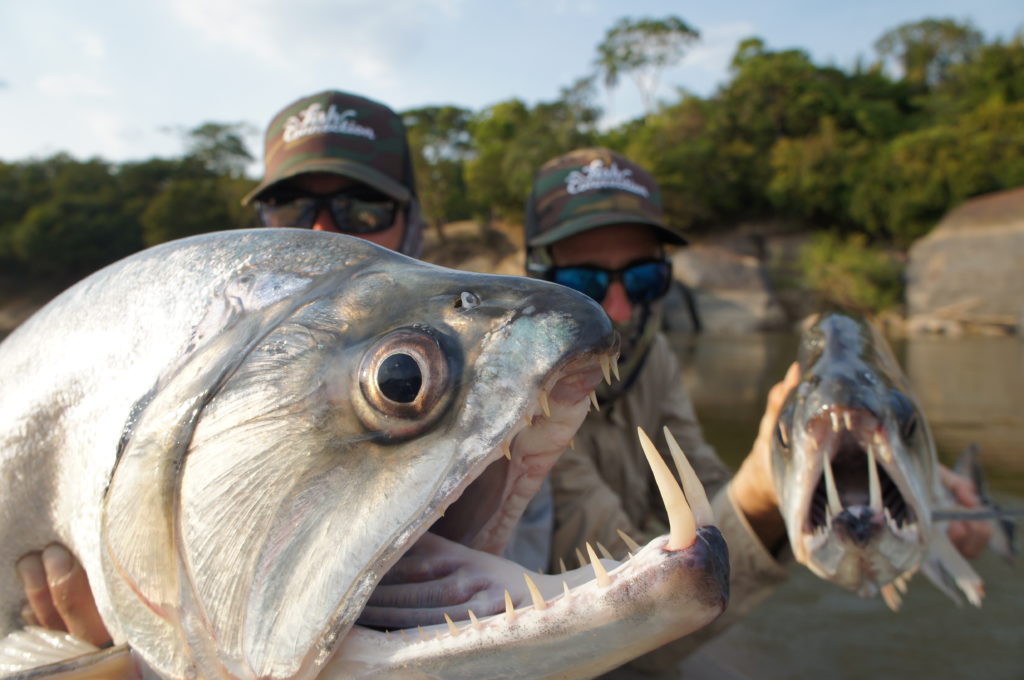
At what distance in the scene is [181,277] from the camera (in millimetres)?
1385

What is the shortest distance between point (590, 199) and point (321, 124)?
1.38 meters

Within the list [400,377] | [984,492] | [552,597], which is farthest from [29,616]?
[984,492]

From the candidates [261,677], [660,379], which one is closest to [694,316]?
[660,379]

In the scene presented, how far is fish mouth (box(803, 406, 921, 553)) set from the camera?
6.52ft

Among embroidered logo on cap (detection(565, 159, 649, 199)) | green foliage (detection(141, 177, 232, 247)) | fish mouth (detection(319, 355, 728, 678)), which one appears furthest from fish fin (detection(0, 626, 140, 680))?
green foliage (detection(141, 177, 232, 247))

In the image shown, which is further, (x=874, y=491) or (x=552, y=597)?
(x=874, y=491)

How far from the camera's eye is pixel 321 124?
10.9 ft

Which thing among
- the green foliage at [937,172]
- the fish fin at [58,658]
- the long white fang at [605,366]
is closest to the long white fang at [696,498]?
the long white fang at [605,366]

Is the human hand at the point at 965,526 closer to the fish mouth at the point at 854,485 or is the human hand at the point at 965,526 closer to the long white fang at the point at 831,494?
the fish mouth at the point at 854,485

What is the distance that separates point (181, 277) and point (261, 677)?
0.77 m

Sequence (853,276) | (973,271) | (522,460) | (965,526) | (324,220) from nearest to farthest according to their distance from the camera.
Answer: (522,460) → (965,526) → (324,220) → (973,271) → (853,276)

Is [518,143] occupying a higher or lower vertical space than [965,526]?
higher

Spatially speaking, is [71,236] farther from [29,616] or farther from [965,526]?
[965,526]

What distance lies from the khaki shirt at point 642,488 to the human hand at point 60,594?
1417 millimetres
